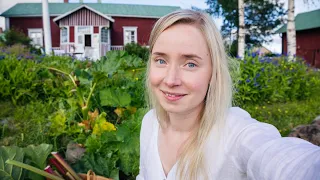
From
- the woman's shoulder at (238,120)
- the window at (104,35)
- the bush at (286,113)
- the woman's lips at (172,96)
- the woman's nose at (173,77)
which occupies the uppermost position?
the window at (104,35)

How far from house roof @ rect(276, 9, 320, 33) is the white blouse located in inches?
920

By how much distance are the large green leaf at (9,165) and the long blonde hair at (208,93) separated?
1.11m

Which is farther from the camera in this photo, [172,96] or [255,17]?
[255,17]

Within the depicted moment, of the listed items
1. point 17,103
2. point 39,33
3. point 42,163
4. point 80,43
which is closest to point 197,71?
point 42,163

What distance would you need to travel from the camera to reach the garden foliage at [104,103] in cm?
248

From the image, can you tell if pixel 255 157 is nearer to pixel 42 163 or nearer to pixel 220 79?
pixel 220 79

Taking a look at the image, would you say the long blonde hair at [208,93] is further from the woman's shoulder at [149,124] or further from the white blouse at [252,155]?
the woman's shoulder at [149,124]

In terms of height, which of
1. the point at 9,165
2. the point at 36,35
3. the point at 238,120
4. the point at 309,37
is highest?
the point at 36,35

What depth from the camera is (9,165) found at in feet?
6.06

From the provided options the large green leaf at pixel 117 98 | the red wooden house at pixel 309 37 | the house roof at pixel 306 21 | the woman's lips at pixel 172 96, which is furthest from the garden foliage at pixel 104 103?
the house roof at pixel 306 21

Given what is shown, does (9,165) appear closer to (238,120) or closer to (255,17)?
(238,120)

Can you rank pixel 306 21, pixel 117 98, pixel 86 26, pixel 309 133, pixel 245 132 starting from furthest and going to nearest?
pixel 86 26, pixel 306 21, pixel 117 98, pixel 309 133, pixel 245 132

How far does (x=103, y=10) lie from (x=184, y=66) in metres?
28.8

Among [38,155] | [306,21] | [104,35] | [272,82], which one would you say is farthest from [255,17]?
[38,155]
